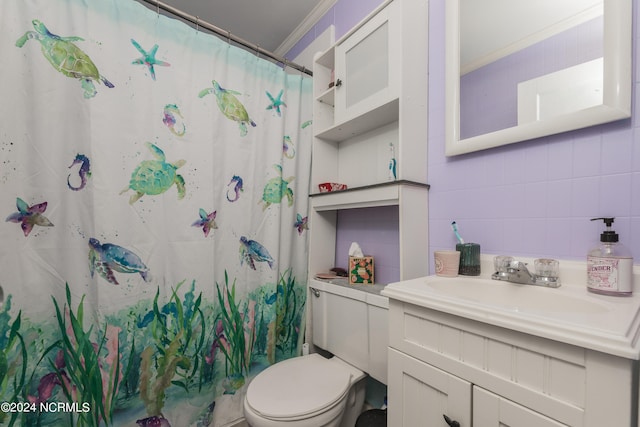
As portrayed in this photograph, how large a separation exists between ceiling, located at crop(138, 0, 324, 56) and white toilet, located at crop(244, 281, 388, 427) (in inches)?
69.7

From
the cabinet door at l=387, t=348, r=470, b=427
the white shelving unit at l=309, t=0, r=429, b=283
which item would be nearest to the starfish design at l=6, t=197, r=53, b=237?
the white shelving unit at l=309, t=0, r=429, b=283

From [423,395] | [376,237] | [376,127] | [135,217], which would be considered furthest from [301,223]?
[423,395]

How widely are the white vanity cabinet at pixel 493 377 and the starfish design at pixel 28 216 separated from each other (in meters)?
1.18

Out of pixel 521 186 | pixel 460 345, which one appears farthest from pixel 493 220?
pixel 460 345

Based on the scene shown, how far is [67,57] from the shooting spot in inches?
37.2

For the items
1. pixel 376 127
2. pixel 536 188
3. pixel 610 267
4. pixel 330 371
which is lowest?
pixel 330 371

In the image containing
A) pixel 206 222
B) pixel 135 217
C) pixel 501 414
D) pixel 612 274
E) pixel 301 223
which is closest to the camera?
pixel 501 414

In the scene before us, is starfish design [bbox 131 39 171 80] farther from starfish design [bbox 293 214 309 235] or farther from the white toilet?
the white toilet

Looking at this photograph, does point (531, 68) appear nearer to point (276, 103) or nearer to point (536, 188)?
point (536, 188)

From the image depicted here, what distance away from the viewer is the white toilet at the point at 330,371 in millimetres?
905

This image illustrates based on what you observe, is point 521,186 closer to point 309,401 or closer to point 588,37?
A: point 588,37

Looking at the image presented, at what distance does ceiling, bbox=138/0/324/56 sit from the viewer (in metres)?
1.76

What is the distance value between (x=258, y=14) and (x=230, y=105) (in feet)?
3.34

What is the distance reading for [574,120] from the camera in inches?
30.3
